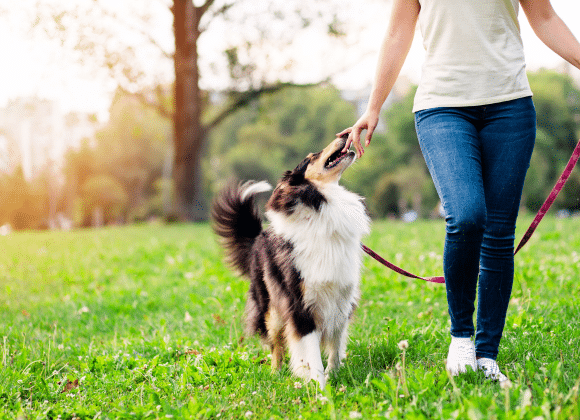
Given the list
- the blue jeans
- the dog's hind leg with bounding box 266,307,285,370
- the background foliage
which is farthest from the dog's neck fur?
the background foliage

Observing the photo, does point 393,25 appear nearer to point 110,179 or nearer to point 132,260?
point 132,260

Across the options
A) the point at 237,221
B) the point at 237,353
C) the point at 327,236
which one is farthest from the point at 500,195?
the point at 237,221

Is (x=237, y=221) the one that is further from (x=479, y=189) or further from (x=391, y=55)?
(x=479, y=189)

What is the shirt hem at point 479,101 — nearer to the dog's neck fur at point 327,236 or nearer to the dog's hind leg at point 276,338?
the dog's neck fur at point 327,236

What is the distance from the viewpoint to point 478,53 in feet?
7.86

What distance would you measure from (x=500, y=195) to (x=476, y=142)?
0.28 m

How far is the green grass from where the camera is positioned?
88.3 inches

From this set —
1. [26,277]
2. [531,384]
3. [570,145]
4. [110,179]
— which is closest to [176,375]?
[531,384]

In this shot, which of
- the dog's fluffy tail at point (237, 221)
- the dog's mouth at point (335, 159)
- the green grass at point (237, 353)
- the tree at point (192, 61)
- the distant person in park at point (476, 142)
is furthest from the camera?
the tree at point (192, 61)

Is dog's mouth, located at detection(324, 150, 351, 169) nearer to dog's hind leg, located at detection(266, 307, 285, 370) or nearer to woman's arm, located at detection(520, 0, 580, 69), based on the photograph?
Result: dog's hind leg, located at detection(266, 307, 285, 370)

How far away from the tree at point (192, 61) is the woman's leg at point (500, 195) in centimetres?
1267

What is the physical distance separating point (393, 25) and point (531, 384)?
6.25 ft

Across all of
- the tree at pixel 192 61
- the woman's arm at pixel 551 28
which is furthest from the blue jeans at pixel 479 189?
the tree at pixel 192 61

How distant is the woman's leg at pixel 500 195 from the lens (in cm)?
238
